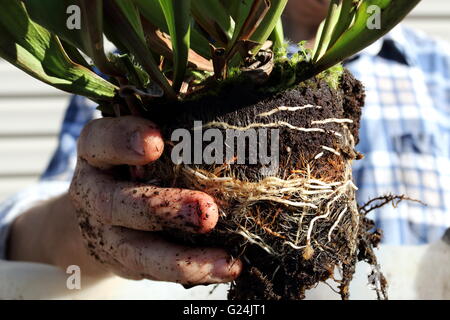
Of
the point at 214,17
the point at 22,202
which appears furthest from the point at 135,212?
the point at 22,202

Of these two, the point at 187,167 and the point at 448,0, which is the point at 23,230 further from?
the point at 448,0

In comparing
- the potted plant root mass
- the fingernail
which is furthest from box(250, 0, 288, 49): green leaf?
the fingernail

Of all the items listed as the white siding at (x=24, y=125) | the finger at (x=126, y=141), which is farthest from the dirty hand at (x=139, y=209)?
the white siding at (x=24, y=125)

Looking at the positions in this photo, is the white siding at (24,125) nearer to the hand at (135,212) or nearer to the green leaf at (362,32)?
the hand at (135,212)

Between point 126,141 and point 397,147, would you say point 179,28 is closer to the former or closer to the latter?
point 126,141

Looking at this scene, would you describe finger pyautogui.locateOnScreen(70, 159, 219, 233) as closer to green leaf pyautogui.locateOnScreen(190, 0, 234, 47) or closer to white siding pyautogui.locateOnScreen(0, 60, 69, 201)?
green leaf pyautogui.locateOnScreen(190, 0, 234, 47)

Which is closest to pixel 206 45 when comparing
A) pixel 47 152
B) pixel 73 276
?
pixel 73 276
